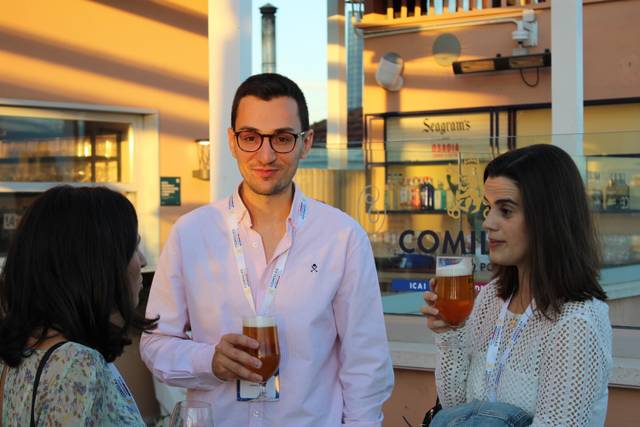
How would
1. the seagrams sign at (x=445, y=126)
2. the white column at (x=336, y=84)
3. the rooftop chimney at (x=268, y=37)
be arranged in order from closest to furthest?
the white column at (x=336, y=84) < the seagrams sign at (x=445, y=126) < the rooftop chimney at (x=268, y=37)

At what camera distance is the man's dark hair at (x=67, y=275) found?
1693mm

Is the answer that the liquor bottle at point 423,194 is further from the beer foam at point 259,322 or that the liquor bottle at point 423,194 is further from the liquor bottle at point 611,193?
the beer foam at point 259,322

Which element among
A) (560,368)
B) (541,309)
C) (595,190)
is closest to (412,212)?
(595,190)

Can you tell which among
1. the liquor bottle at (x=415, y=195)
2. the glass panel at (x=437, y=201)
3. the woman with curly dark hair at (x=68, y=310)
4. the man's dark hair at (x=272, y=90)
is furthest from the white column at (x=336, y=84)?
the woman with curly dark hair at (x=68, y=310)

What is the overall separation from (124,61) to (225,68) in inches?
128

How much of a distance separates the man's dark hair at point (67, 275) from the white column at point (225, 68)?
7.45 feet

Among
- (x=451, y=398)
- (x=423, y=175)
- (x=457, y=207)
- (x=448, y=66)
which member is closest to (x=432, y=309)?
(x=451, y=398)

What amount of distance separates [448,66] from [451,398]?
8.83m

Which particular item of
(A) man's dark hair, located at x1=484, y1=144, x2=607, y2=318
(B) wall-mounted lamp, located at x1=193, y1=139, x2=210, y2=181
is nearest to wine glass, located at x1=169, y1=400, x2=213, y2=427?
(A) man's dark hair, located at x1=484, y1=144, x2=607, y2=318

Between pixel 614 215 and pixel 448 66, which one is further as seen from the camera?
pixel 448 66

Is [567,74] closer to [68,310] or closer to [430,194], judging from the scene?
[430,194]

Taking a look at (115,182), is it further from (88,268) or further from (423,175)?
(88,268)

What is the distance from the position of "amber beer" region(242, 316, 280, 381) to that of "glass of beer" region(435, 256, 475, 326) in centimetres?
47

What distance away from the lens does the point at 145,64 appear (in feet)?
23.5
